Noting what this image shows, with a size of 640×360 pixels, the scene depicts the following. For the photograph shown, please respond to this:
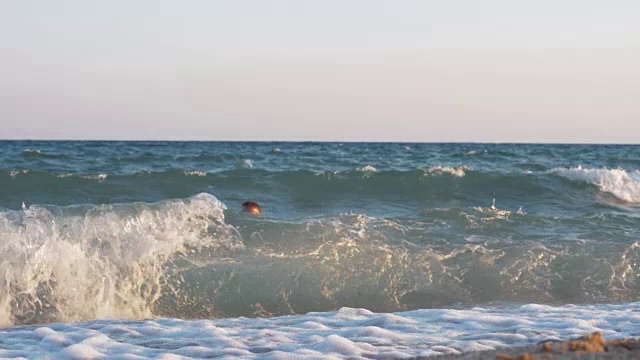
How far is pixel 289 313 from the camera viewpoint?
25.9 ft

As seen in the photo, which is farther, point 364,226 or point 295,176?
point 295,176

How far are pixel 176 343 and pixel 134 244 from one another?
3.30m

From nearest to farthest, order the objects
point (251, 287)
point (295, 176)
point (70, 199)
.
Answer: point (251, 287), point (70, 199), point (295, 176)

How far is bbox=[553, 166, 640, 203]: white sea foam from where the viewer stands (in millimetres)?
15648

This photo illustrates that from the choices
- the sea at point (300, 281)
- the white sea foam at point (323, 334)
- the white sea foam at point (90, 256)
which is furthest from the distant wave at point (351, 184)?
the white sea foam at point (323, 334)

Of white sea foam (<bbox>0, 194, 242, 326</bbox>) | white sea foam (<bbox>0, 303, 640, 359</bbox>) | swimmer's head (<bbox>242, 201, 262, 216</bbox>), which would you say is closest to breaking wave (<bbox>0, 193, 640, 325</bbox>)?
white sea foam (<bbox>0, 194, 242, 326</bbox>)

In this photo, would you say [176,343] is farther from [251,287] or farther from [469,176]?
[469,176]

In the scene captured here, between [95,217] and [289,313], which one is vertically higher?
[95,217]

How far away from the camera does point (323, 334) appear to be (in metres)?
5.73

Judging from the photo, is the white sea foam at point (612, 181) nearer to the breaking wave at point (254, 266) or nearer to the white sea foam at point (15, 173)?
the breaking wave at point (254, 266)

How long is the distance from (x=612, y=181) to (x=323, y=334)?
11917 millimetres

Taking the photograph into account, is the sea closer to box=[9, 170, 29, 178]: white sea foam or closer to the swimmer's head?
the swimmer's head

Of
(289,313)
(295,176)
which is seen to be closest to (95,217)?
(289,313)

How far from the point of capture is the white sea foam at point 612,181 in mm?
15648
